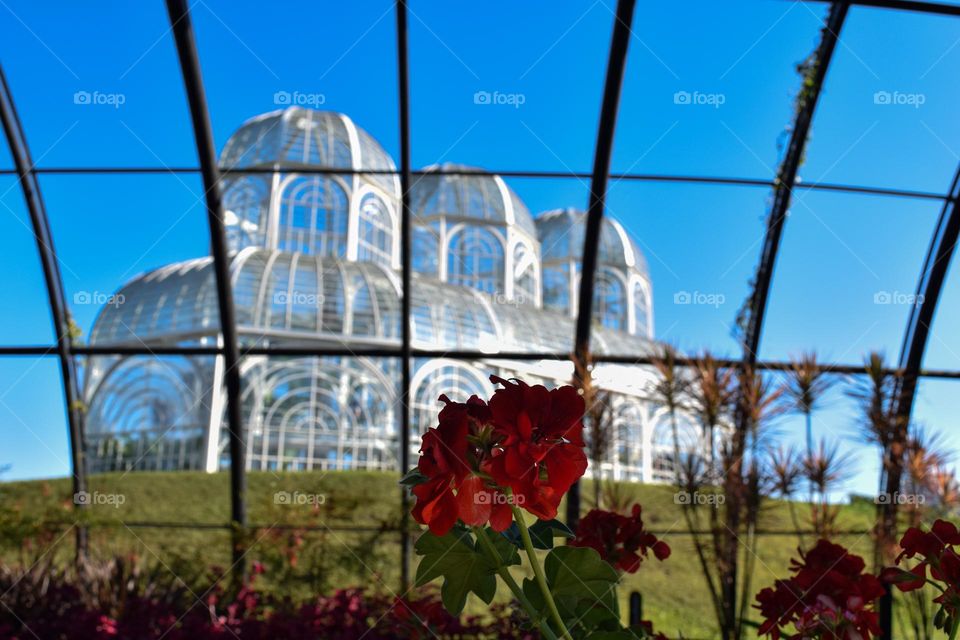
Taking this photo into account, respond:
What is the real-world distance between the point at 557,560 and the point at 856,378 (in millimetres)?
6530

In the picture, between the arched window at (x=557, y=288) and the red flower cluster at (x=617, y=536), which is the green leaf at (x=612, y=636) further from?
the arched window at (x=557, y=288)

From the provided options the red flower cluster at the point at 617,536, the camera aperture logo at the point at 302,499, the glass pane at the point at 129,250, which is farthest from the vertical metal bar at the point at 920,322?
the glass pane at the point at 129,250

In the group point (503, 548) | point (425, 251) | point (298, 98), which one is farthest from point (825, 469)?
point (425, 251)

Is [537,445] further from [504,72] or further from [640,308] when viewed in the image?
[640,308]

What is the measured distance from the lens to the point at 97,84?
627 cm

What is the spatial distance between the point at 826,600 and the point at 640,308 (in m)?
21.0

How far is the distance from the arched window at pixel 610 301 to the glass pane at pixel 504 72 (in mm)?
11470

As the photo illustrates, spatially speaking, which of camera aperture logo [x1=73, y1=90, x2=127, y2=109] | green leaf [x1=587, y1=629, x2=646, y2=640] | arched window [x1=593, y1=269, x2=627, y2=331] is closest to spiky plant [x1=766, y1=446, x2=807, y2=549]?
green leaf [x1=587, y1=629, x2=646, y2=640]

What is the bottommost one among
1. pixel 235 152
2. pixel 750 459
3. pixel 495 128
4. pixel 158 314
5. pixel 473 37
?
pixel 750 459

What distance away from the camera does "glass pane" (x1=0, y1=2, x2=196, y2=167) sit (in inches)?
236

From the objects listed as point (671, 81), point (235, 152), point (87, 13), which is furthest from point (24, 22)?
point (235, 152)

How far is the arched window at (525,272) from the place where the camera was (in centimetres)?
1858

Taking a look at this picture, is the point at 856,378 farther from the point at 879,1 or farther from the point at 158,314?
the point at 158,314

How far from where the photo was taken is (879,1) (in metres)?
5.07
